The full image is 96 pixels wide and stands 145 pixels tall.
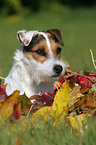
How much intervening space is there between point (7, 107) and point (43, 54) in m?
1.18

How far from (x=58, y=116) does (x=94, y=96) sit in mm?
567

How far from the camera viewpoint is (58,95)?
2.23 m

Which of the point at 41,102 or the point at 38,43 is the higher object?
the point at 38,43

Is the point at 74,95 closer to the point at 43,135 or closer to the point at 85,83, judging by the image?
the point at 85,83

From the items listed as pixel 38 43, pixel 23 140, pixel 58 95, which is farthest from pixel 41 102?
pixel 38 43

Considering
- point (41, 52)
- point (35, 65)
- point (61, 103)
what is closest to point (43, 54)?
point (41, 52)

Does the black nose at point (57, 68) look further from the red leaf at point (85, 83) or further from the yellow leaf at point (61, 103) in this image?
the yellow leaf at point (61, 103)

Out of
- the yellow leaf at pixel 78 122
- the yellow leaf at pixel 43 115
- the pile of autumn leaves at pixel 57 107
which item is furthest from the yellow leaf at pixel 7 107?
the yellow leaf at pixel 78 122

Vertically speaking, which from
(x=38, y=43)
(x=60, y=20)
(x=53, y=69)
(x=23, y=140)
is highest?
(x=60, y=20)

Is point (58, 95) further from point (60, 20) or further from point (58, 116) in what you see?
point (60, 20)

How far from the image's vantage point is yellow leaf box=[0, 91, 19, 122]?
205 centimetres

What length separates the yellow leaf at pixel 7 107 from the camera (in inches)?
80.7

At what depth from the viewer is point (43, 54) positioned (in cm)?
310

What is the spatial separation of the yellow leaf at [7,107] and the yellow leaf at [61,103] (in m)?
0.38
